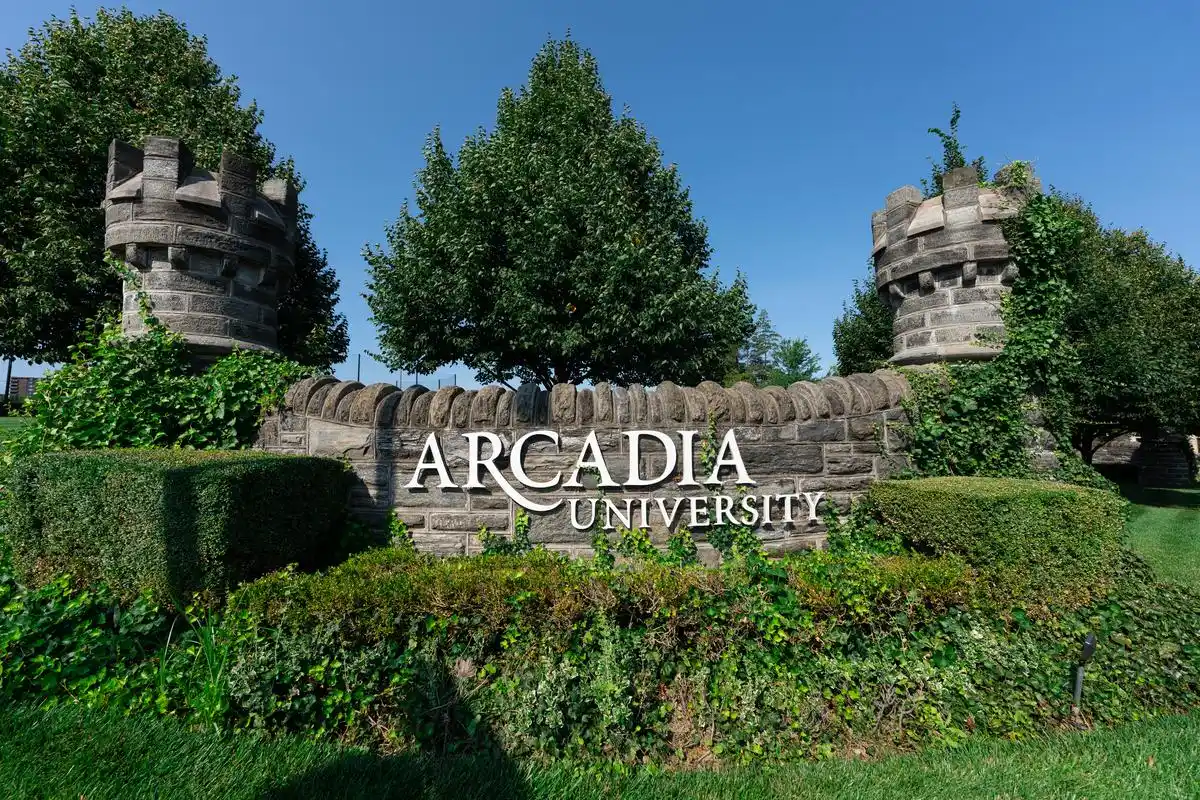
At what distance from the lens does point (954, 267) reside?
5066mm

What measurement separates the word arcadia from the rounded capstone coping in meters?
0.12

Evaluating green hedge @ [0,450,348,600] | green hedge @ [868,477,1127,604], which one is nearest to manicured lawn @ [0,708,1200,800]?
green hedge @ [0,450,348,600]

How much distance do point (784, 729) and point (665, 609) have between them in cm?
86

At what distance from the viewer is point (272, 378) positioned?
455cm

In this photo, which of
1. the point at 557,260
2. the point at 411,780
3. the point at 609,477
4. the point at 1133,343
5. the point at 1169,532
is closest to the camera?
the point at 411,780

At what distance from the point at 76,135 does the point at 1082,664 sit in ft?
55.8

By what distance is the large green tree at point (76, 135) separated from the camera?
10.5 meters

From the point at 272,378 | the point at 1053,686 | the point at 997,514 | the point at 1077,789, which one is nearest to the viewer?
the point at 1077,789

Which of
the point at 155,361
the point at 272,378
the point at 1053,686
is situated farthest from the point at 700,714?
the point at 155,361

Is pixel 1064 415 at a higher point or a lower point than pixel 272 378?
lower

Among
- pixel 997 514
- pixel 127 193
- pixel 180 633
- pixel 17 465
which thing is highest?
pixel 127 193

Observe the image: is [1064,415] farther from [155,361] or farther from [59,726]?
[155,361]

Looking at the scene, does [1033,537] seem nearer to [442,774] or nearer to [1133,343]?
[442,774]

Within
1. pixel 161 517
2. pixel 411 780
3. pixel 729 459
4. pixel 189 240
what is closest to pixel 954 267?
pixel 729 459
